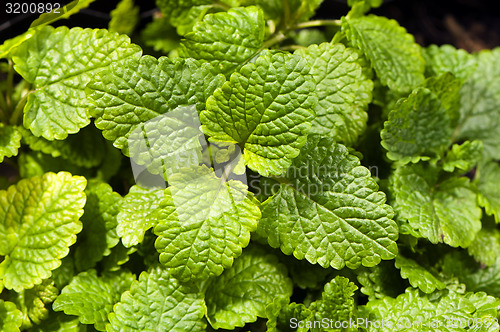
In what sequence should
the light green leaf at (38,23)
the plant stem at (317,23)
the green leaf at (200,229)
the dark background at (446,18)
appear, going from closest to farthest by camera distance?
1. the green leaf at (200,229)
2. the light green leaf at (38,23)
3. the plant stem at (317,23)
4. the dark background at (446,18)

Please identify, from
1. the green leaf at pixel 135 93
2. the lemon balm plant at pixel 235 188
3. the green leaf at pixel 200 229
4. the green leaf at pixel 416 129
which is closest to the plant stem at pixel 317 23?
the lemon balm plant at pixel 235 188

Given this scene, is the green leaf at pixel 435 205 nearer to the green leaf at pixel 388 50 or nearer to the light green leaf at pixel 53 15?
the green leaf at pixel 388 50

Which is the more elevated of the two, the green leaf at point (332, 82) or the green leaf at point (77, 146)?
the green leaf at point (332, 82)

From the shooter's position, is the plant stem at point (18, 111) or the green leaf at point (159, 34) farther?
the green leaf at point (159, 34)

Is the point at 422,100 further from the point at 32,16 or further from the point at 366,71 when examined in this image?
the point at 32,16

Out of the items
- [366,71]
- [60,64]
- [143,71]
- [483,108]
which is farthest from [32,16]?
[483,108]

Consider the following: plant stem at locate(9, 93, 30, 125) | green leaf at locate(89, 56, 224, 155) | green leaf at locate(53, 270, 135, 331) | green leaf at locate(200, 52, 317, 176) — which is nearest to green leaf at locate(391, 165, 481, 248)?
green leaf at locate(200, 52, 317, 176)

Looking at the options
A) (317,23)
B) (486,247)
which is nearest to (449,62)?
(317,23)
